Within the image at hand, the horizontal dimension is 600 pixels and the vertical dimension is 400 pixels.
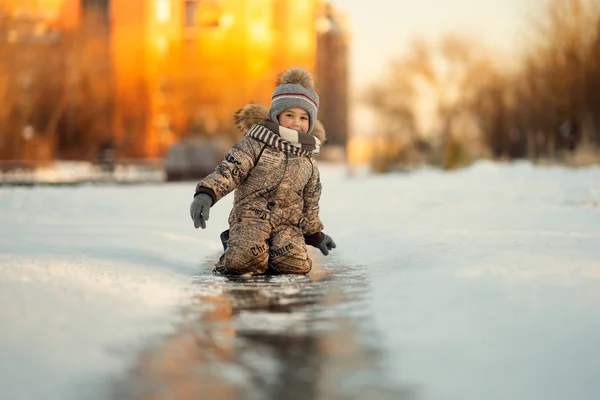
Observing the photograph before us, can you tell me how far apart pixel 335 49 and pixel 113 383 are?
3165 inches

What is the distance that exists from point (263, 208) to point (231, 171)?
1.11 ft

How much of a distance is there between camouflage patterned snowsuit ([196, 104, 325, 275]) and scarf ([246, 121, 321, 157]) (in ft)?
0.18

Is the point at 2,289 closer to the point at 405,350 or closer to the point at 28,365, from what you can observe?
the point at 28,365

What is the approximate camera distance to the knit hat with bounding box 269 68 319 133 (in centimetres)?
675

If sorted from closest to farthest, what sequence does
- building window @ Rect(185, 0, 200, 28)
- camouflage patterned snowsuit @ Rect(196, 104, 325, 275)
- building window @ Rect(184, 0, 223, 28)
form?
camouflage patterned snowsuit @ Rect(196, 104, 325, 275) < building window @ Rect(184, 0, 223, 28) < building window @ Rect(185, 0, 200, 28)

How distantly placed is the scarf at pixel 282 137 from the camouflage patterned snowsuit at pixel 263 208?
5 centimetres

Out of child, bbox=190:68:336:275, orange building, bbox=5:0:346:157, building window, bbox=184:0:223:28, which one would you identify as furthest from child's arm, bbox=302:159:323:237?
building window, bbox=184:0:223:28

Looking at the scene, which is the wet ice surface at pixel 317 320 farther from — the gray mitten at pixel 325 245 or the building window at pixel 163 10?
the building window at pixel 163 10

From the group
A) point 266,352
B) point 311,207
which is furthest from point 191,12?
point 266,352

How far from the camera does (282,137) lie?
661cm

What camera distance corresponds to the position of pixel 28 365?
3.40 metres

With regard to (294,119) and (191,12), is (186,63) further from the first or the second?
(294,119)

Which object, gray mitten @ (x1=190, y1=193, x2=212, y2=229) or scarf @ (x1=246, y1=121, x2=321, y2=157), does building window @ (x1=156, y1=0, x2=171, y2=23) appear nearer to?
scarf @ (x1=246, y1=121, x2=321, y2=157)

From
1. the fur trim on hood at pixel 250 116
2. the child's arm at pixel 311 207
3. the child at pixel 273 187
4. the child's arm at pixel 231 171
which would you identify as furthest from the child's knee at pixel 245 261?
the fur trim on hood at pixel 250 116
